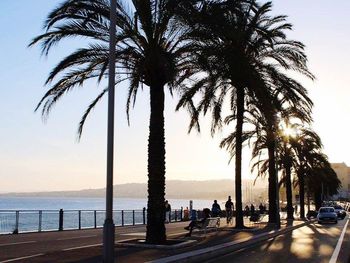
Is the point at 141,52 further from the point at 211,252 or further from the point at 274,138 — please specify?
the point at 274,138

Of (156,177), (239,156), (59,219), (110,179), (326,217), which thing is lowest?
(326,217)

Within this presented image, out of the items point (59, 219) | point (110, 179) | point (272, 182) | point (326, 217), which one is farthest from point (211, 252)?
point (326, 217)

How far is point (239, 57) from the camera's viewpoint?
19.8 metres

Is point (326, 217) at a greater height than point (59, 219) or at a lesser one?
lesser

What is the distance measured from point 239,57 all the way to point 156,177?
5.41 m

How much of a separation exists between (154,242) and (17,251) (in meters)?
4.64

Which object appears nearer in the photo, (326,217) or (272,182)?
(272,182)

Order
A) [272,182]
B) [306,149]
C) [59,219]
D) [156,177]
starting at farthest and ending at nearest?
[306,149]
[272,182]
[59,219]
[156,177]

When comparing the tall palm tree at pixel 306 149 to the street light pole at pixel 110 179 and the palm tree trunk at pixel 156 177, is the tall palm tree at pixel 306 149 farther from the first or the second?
the street light pole at pixel 110 179

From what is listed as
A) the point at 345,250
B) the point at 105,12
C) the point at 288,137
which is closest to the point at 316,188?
the point at 288,137

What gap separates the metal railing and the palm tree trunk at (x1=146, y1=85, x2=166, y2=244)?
9416 millimetres

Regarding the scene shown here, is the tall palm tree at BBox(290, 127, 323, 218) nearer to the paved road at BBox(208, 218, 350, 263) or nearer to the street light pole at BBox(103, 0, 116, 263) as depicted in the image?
the paved road at BBox(208, 218, 350, 263)

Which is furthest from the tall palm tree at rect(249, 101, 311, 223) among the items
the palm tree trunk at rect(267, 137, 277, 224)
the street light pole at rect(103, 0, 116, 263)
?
the street light pole at rect(103, 0, 116, 263)

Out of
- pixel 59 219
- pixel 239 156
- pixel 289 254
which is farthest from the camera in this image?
pixel 239 156
